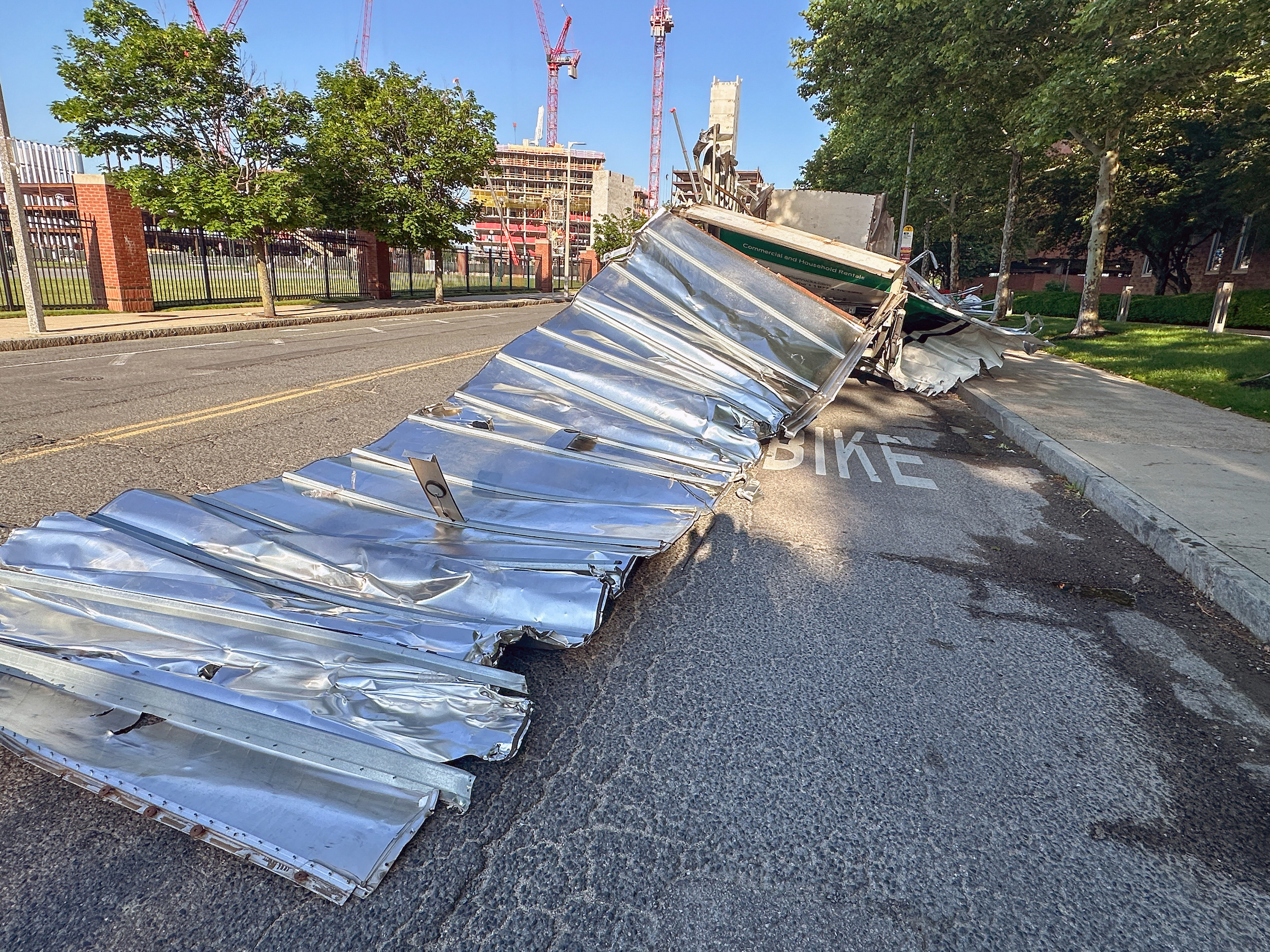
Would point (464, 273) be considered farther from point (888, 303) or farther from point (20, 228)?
point (888, 303)

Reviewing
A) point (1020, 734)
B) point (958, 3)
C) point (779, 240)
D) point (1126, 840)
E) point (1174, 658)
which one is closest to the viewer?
point (1126, 840)

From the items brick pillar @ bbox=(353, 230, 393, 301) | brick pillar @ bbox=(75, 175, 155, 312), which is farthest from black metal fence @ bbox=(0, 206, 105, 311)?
brick pillar @ bbox=(353, 230, 393, 301)

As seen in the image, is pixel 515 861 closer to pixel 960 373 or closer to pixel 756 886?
pixel 756 886

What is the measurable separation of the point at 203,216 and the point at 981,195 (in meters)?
30.6

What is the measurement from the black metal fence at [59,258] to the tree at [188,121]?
5.81 feet

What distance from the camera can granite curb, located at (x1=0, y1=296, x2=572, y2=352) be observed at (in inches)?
502

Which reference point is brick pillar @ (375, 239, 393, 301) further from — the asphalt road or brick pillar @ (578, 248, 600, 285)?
brick pillar @ (578, 248, 600, 285)


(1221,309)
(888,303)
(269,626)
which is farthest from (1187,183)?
(269,626)

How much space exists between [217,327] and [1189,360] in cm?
1987

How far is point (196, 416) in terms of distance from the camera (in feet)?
23.3

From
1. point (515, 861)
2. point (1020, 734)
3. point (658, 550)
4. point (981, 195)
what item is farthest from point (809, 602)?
point (981, 195)

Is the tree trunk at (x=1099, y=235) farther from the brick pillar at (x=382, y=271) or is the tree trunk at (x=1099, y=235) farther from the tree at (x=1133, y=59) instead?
the brick pillar at (x=382, y=271)

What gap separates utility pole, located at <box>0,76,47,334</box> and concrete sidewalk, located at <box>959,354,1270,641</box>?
53.8 feet

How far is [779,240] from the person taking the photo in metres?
7.93
